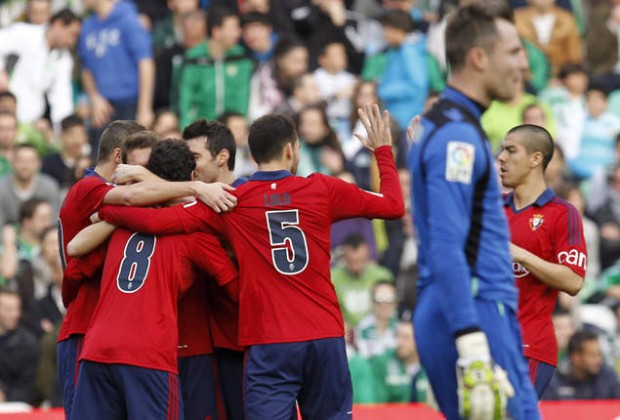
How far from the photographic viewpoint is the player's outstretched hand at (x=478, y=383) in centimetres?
556

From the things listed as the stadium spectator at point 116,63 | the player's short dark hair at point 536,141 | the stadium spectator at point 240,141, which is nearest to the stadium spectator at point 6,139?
the stadium spectator at point 116,63

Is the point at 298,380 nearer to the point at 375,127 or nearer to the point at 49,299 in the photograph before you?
the point at 375,127

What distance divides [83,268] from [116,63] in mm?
7467


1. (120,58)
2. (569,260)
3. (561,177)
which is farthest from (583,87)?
(569,260)

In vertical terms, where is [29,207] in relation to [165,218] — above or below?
above

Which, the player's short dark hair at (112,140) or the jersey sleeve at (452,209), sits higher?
the player's short dark hair at (112,140)

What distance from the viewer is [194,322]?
→ 7.61m

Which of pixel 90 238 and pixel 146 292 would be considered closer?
pixel 146 292

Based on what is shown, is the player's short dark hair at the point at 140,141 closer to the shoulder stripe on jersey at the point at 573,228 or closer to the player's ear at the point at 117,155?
the player's ear at the point at 117,155

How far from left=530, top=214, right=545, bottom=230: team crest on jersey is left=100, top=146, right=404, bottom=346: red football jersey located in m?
1.21

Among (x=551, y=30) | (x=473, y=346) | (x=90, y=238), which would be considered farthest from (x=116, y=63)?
(x=473, y=346)

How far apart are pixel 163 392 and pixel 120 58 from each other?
26.4 feet

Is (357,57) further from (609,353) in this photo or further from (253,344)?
(253,344)

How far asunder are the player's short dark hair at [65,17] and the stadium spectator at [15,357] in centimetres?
394
